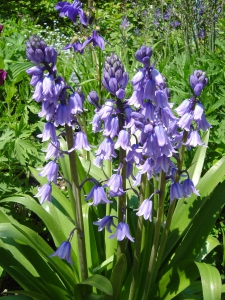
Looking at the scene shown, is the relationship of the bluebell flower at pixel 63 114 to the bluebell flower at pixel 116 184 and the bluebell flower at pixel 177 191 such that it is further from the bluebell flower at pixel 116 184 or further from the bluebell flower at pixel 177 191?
the bluebell flower at pixel 177 191

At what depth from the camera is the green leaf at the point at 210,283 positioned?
1.75 meters

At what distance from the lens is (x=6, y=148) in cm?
273

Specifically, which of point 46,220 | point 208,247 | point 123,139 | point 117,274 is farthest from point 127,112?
point 208,247

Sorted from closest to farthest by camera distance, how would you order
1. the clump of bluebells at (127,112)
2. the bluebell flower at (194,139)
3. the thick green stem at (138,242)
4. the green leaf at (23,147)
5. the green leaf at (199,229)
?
the clump of bluebells at (127,112) < the bluebell flower at (194,139) < the thick green stem at (138,242) < the green leaf at (199,229) < the green leaf at (23,147)

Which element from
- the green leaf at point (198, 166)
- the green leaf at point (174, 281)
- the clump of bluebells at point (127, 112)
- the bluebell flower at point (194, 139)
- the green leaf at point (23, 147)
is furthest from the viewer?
the green leaf at point (23, 147)

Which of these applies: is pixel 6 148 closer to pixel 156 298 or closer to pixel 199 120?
pixel 156 298

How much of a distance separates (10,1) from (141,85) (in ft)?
30.1

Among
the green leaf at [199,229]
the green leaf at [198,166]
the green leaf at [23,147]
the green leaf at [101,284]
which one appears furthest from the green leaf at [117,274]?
the green leaf at [23,147]

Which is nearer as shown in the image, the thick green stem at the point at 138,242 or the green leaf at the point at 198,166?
the thick green stem at the point at 138,242

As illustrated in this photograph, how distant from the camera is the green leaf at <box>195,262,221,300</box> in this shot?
1.75m

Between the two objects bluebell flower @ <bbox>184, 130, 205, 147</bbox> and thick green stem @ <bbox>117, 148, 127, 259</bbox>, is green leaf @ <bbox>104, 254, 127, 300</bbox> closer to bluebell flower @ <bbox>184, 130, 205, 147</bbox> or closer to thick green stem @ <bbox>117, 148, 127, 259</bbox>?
thick green stem @ <bbox>117, 148, 127, 259</bbox>

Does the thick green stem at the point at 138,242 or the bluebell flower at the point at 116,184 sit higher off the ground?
the bluebell flower at the point at 116,184

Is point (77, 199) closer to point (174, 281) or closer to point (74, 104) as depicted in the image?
point (74, 104)

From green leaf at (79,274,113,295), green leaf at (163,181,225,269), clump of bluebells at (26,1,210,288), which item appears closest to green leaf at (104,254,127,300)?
green leaf at (79,274,113,295)
